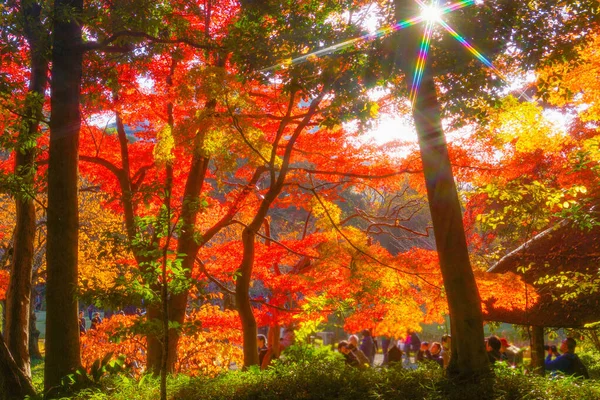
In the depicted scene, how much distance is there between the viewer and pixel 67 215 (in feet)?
21.3

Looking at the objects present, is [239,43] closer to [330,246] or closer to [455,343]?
[330,246]

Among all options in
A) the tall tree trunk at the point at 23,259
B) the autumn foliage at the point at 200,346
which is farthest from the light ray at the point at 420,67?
the autumn foliage at the point at 200,346

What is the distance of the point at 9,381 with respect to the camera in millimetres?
6348

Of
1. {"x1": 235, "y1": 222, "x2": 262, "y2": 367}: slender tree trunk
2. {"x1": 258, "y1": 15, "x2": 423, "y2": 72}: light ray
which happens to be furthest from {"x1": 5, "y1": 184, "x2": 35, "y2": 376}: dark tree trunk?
{"x1": 258, "y1": 15, "x2": 423, "y2": 72}: light ray

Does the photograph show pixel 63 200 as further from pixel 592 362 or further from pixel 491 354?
pixel 592 362

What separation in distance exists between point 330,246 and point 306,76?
3157 mm

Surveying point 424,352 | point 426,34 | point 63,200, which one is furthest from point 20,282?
point 424,352

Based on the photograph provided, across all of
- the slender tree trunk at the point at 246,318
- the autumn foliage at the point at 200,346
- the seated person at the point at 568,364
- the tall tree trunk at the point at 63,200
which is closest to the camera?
the tall tree trunk at the point at 63,200

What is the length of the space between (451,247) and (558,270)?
4.12m

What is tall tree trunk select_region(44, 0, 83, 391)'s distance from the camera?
626cm

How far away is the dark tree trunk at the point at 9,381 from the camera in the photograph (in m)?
6.31

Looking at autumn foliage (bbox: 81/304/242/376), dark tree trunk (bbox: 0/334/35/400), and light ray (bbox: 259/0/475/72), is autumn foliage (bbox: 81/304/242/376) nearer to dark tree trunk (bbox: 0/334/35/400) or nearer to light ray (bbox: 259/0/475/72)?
dark tree trunk (bbox: 0/334/35/400)

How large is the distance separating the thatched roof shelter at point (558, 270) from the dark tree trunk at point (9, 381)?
290 inches

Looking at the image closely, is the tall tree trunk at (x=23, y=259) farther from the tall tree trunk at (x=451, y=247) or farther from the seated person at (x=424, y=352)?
the seated person at (x=424, y=352)
